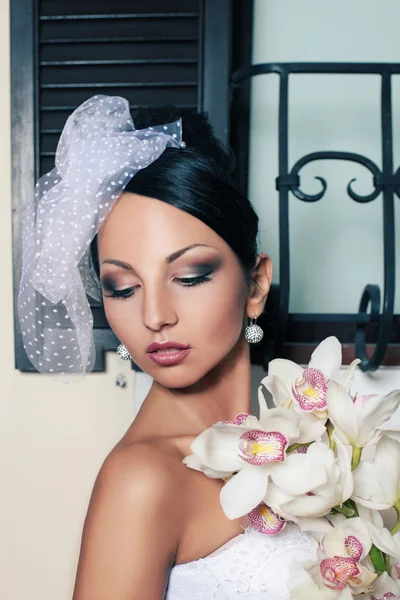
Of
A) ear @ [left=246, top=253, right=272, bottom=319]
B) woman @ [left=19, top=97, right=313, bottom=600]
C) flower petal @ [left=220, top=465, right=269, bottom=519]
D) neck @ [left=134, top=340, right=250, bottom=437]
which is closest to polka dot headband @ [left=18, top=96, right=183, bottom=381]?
woman @ [left=19, top=97, right=313, bottom=600]

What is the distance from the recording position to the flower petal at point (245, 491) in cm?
Result: 85

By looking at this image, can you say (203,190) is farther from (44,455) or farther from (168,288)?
(44,455)

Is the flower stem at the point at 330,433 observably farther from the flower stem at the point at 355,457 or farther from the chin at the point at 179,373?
the chin at the point at 179,373

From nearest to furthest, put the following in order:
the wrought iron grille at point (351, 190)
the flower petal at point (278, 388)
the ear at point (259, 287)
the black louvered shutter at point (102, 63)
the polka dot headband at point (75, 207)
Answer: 1. the flower petal at point (278, 388)
2. the polka dot headband at point (75, 207)
3. the ear at point (259, 287)
4. the wrought iron grille at point (351, 190)
5. the black louvered shutter at point (102, 63)

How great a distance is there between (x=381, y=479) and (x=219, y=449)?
0.60ft

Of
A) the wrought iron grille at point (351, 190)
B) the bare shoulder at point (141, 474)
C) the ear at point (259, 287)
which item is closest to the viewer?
the bare shoulder at point (141, 474)

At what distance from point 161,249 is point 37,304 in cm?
26

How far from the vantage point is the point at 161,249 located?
1130 mm

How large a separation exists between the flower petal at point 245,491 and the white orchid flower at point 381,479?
108 mm

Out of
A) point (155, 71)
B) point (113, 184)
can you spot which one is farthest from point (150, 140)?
point (155, 71)

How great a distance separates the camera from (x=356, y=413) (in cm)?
86

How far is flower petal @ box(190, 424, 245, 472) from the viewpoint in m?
0.88

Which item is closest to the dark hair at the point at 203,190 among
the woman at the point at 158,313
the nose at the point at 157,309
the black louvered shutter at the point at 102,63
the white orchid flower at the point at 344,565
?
the woman at the point at 158,313

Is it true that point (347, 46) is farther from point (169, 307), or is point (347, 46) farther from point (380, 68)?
point (169, 307)
